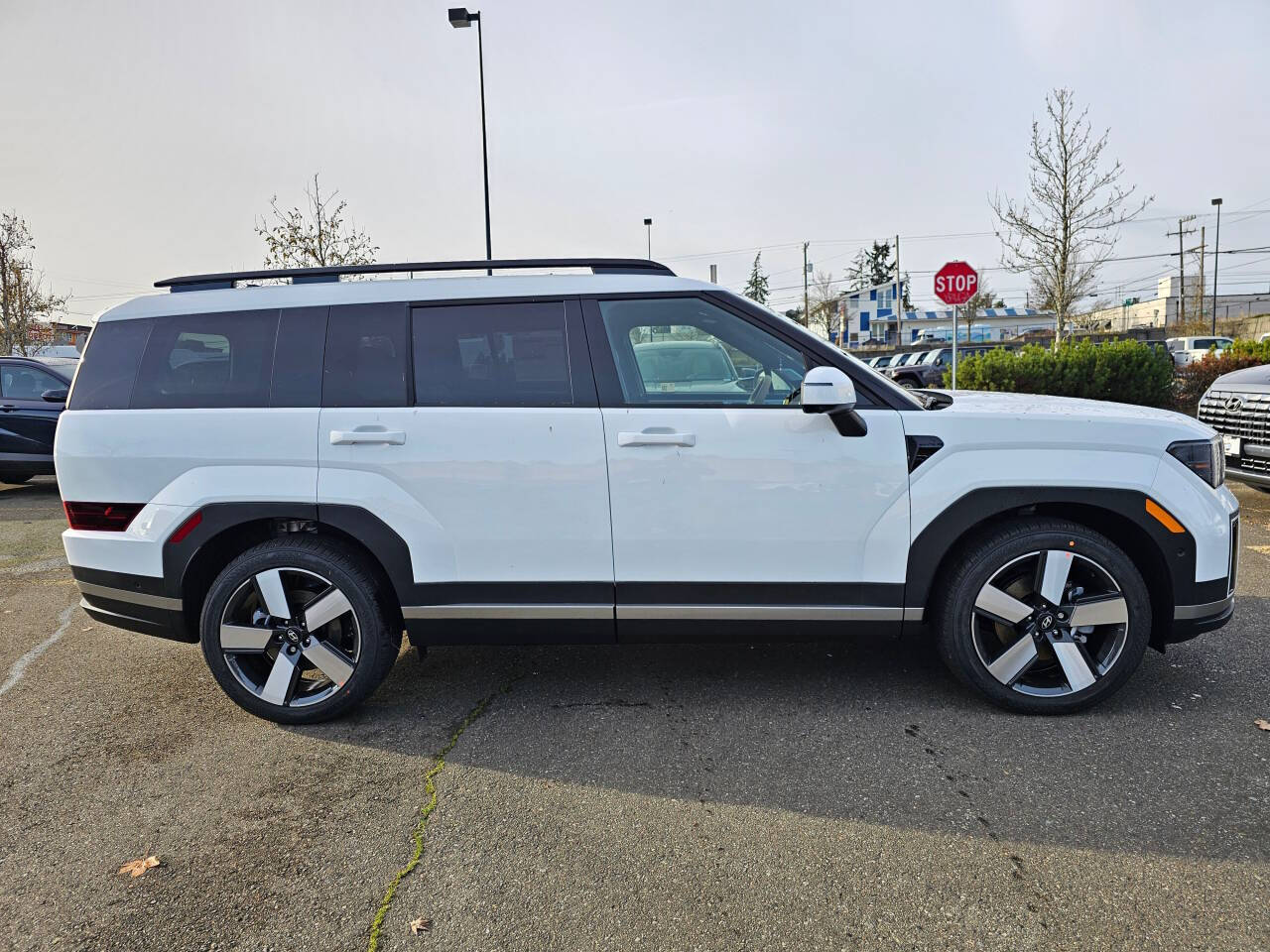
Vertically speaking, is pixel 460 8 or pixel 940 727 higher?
pixel 460 8

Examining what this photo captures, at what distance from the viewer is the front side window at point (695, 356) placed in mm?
3473

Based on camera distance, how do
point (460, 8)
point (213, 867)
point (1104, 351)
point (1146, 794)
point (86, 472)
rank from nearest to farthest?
point (213, 867), point (1146, 794), point (86, 472), point (1104, 351), point (460, 8)

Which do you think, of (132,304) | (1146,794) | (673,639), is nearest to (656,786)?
(673,639)

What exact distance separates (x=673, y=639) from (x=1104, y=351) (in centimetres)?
1407

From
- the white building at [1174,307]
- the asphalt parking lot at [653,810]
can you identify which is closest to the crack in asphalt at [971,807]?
the asphalt parking lot at [653,810]

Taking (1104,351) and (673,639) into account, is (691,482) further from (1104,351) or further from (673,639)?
(1104,351)

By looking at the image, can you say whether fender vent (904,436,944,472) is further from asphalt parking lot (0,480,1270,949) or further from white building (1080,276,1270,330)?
white building (1080,276,1270,330)

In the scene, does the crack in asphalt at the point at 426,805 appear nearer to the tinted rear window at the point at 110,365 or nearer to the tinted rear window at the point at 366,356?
the tinted rear window at the point at 366,356

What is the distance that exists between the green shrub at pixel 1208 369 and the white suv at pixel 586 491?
44.5 ft

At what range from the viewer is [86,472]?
3.66 metres

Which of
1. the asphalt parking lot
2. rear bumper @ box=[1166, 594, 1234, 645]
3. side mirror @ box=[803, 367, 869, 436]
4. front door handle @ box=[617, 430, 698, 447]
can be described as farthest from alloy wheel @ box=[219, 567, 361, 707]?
rear bumper @ box=[1166, 594, 1234, 645]

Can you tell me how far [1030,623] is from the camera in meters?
3.45

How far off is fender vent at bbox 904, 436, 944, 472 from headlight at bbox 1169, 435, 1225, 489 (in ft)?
3.07

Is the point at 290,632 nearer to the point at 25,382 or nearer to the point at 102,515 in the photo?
the point at 102,515
